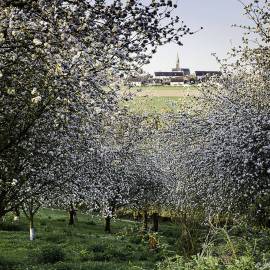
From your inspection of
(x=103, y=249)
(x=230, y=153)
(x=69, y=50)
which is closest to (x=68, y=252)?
(x=103, y=249)

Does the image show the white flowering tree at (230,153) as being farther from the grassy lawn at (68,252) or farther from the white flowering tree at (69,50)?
the white flowering tree at (69,50)

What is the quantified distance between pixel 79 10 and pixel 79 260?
15.0m

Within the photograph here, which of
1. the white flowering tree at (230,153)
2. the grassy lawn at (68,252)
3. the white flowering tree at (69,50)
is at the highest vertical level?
the white flowering tree at (69,50)

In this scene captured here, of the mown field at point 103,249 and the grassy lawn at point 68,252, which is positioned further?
the grassy lawn at point 68,252

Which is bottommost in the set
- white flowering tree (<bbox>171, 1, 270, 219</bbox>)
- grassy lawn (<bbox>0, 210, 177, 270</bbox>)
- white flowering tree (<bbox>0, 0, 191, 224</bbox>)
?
grassy lawn (<bbox>0, 210, 177, 270</bbox>)

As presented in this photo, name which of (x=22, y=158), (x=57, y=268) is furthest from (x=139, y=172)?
(x=22, y=158)

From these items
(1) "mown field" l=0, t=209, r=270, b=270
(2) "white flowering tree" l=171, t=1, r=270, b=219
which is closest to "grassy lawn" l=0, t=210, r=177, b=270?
(1) "mown field" l=0, t=209, r=270, b=270

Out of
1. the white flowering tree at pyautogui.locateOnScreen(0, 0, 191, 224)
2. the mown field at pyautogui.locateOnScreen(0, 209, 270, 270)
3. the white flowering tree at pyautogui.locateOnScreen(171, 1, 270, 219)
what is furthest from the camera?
the white flowering tree at pyautogui.locateOnScreen(171, 1, 270, 219)

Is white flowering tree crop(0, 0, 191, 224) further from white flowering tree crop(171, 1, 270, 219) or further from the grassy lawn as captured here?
white flowering tree crop(171, 1, 270, 219)

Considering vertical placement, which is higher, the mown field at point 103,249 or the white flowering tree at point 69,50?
the white flowering tree at point 69,50

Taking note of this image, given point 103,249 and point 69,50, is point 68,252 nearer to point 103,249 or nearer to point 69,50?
point 103,249

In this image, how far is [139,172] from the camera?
45.2 metres

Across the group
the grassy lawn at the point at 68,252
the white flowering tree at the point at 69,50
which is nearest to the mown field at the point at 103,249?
the grassy lawn at the point at 68,252

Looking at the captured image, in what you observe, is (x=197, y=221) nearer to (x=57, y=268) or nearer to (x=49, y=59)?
(x=57, y=268)
